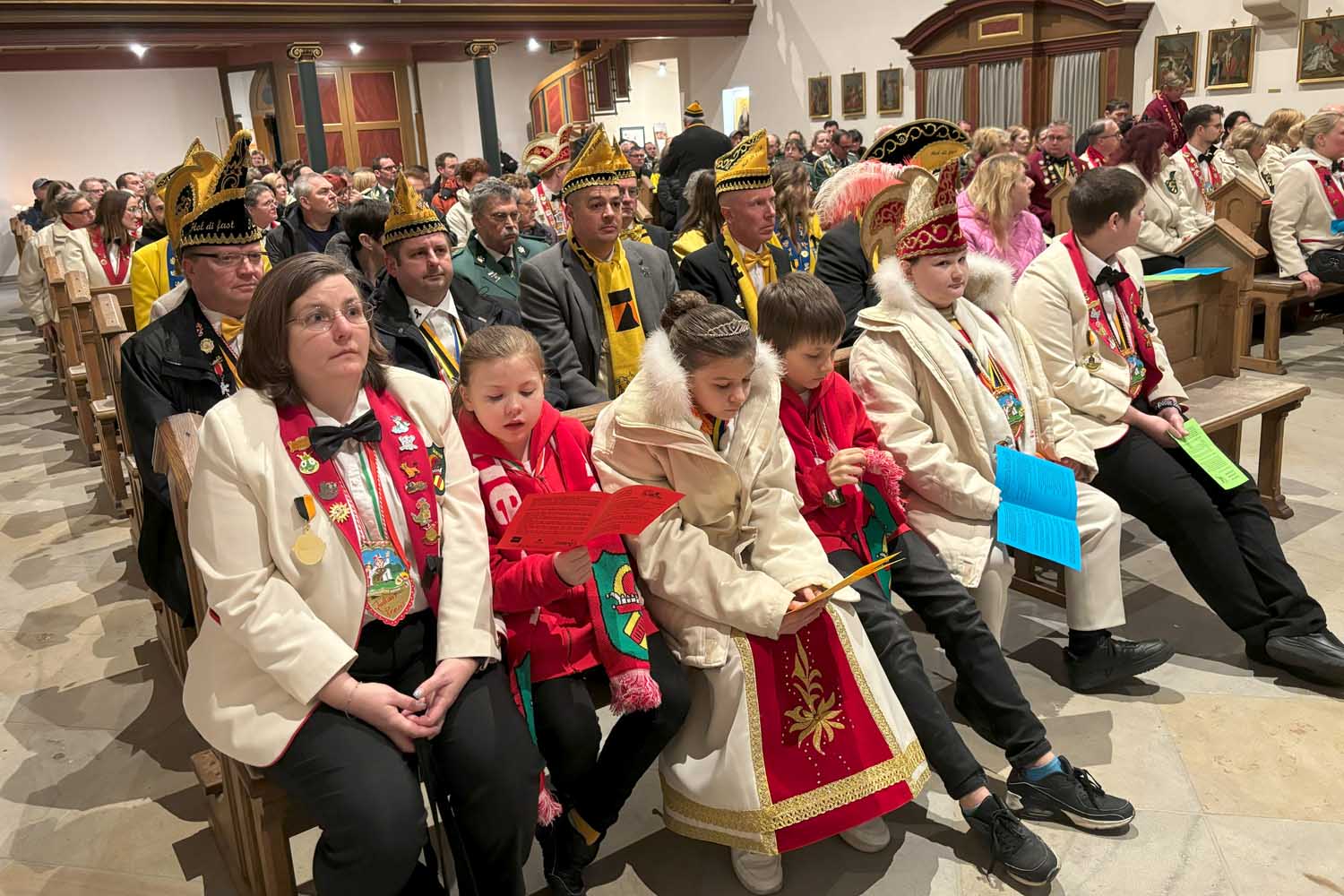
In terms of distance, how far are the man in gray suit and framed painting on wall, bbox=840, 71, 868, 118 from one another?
1491 centimetres

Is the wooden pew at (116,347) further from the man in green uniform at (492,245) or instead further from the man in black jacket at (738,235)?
the man in black jacket at (738,235)

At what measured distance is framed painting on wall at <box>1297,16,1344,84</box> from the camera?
11562 mm

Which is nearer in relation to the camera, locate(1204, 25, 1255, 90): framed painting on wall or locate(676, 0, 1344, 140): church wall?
locate(676, 0, 1344, 140): church wall

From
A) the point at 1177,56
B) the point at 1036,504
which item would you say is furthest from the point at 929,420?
the point at 1177,56

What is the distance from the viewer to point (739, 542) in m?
2.60

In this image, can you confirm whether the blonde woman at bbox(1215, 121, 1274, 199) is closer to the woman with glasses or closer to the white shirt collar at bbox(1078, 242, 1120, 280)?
the white shirt collar at bbox(1078, 242, 1120, 280)

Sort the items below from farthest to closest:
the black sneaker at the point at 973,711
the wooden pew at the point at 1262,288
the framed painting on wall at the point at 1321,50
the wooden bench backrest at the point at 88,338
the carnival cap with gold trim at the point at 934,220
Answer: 1. the framed painting on wall at the point at 1321,50
2. the wooden pew at the point at 1262,288
3. the wooden bench backrest at the point at 88,338
4. the carnival cap with gold trim at the point at 934,220
5. the black sneaker at the point at 973,711

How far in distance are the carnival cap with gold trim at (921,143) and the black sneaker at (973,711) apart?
2474 mm

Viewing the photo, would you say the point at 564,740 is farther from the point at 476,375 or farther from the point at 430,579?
the point at 476,375

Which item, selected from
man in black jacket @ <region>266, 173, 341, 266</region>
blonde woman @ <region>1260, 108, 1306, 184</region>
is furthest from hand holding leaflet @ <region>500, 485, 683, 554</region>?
blonde woman @ <region>1260, 108, 1306, 184</region>

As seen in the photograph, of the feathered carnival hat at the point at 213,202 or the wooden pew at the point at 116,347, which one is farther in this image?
the wooden pew at the point at 116,347

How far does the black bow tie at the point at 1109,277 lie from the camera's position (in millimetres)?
3566

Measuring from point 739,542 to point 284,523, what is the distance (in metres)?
1.07

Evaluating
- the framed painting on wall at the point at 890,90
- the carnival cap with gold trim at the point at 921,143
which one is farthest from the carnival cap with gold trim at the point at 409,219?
the framed painting on wall at the point at 890,90
